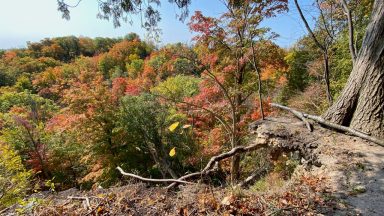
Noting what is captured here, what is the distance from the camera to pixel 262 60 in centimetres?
841

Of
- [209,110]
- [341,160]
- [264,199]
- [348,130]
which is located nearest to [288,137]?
[348,130]

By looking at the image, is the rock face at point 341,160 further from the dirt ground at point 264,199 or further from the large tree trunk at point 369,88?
the large tree trunk at point 369,88

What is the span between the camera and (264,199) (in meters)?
2.70

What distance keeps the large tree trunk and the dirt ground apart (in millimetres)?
646

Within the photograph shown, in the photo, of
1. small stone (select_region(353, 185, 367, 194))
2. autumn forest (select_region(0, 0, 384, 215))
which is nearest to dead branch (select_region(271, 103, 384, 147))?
autumn forest (select_region(0, 0, 384, 215))

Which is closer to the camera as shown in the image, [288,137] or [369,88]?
[369,88]

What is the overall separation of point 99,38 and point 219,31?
5658 cm

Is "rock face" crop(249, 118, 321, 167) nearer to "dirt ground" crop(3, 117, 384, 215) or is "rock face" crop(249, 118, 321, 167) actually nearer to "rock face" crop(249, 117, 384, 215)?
"rock face" crop(249, 117, 384, 215)

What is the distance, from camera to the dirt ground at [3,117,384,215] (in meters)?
2.56

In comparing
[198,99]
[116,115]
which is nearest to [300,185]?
[198,99]

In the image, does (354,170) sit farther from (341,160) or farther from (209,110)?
(209,110)

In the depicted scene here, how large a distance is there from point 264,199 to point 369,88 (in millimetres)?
2557

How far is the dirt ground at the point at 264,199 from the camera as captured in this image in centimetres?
256

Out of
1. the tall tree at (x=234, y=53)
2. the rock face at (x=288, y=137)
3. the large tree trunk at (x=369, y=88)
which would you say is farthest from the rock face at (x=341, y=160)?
the tall tree at (x=234, y=53)
